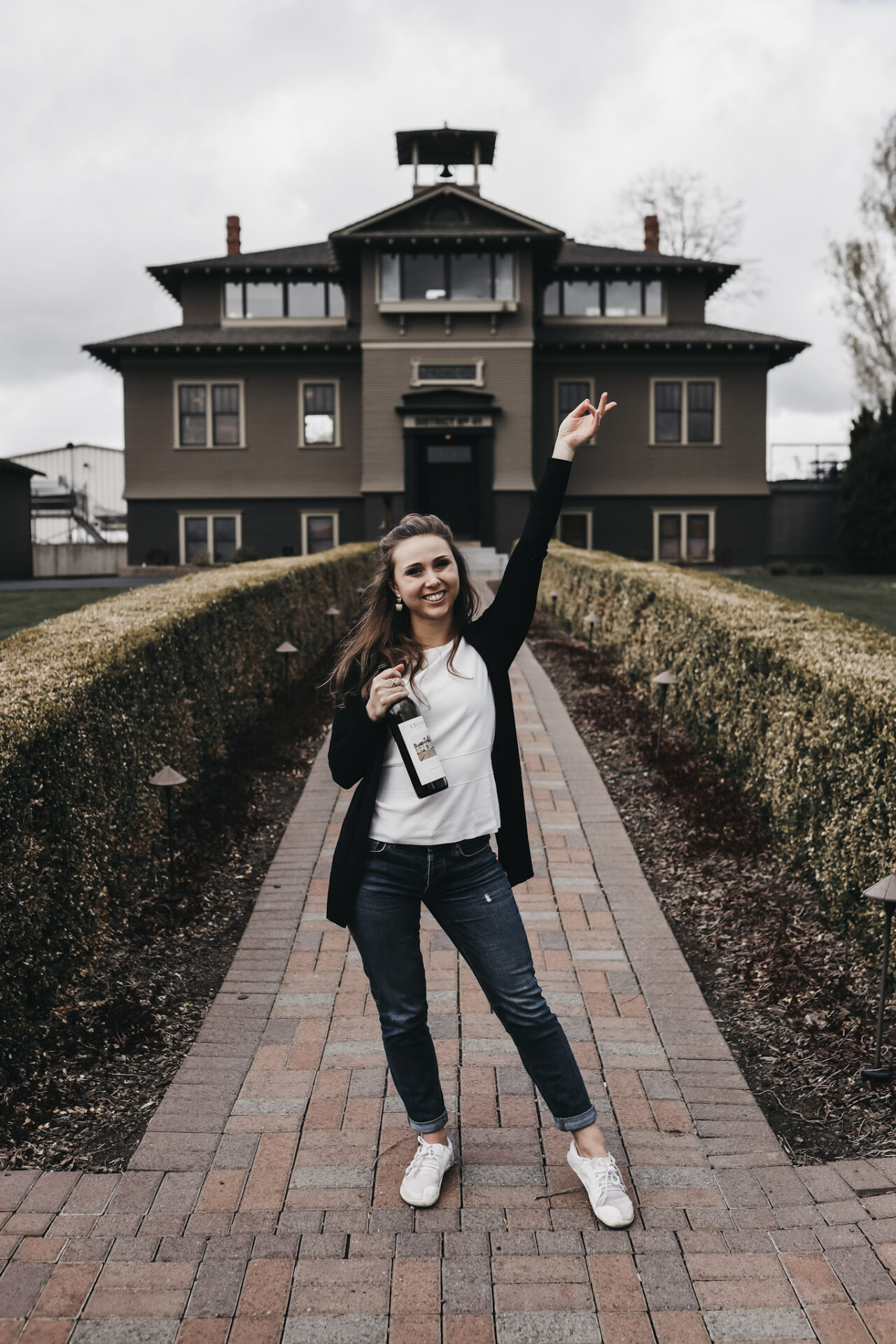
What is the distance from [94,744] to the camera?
4945 mm

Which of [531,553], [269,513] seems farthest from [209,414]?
[531,553]

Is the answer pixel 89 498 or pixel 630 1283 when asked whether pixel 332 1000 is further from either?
pixel 89 498

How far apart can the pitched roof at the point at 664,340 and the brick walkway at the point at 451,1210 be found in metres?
26.8

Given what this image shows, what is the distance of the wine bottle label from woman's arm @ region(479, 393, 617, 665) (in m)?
0.46

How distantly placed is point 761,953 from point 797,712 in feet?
4.46

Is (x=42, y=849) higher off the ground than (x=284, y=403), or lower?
lower

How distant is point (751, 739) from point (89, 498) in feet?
167

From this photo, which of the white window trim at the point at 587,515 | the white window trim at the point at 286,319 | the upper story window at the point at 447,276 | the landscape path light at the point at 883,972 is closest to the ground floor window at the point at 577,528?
the white window trim at the point at 587,515

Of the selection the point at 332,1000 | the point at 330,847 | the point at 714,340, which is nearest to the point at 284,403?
the point at 714,340

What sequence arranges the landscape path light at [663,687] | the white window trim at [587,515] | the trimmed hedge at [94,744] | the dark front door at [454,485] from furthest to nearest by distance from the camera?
the dark front door at [454,485] < the white window trim at [587,515] < the landscape path light at [663,687] < the trimmed hedge at [94,744]

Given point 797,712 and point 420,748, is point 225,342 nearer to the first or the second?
point 797,712

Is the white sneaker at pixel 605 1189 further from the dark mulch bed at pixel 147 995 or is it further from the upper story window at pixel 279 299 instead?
the upper story window at pixel 279 299

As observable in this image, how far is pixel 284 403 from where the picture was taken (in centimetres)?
3016

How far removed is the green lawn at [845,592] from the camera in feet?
52.0
